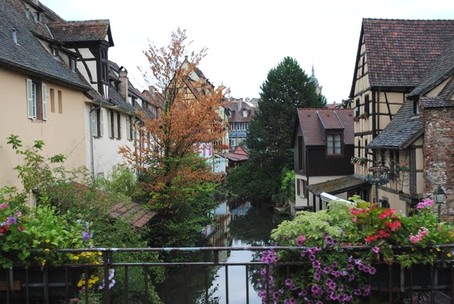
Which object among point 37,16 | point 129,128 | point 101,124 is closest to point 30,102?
point 101,124

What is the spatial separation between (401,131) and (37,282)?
1686 centimetres

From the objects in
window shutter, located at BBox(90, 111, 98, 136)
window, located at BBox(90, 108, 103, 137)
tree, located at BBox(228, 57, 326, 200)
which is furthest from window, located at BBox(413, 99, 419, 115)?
tree, located at BBox(228, 57, 326, 200)

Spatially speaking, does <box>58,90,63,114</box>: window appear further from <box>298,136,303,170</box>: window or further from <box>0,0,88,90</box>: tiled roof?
<box>298,136,303,170</box>: window

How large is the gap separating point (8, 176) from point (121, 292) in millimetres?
4399

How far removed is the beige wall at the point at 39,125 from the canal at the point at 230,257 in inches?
227

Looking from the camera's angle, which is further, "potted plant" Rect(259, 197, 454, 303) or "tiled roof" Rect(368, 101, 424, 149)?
"tiled roof" Rect(368, 101, 424, 149)

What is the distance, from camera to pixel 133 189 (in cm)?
1895

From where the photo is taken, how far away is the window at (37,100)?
15044mm

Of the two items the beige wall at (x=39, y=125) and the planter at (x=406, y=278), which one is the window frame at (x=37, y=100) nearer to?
the beige wall at (x=39, y=125)

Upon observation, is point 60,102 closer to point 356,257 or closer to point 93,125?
point 93,125

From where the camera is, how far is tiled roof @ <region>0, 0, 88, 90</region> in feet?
45.9

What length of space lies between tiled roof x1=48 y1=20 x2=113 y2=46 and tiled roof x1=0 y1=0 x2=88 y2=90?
0.66m

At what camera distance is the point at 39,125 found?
51.0 feet

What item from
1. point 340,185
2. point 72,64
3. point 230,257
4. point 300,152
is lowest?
point 230,257
